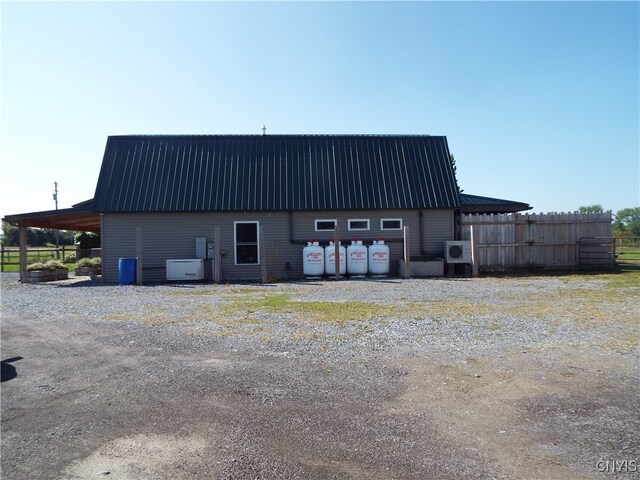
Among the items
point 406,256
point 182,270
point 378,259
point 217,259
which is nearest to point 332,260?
point 378,259

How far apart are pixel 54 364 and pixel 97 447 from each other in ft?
9.27

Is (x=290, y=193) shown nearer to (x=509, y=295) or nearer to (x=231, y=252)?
(x=231, y=252)

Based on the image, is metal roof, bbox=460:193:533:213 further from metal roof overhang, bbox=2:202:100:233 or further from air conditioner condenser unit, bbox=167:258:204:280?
metal roof overhang, bbox=2:202:100:233

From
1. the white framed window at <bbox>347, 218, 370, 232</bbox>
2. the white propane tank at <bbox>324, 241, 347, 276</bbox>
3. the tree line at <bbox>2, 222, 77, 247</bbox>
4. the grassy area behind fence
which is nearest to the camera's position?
the white propane tank at <bbox>324, 241, 347, 276</bbox>

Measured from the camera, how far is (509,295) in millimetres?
11961

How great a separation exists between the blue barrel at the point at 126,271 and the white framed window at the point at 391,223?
1035 centimetres

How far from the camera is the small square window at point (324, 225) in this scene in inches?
760

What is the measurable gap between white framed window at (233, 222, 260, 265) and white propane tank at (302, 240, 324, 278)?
7.48ft

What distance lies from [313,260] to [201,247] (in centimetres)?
482

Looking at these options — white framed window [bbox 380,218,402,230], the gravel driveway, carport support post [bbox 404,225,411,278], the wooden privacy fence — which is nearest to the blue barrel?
the gravel driveway

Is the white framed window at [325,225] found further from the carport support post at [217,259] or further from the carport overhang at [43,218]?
the carport overhang at [43,218]

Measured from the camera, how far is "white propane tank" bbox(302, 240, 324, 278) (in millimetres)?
18109

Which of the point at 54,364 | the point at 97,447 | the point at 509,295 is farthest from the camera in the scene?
the point at 509,295

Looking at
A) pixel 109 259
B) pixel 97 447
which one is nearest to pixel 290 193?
pixel 109 259
